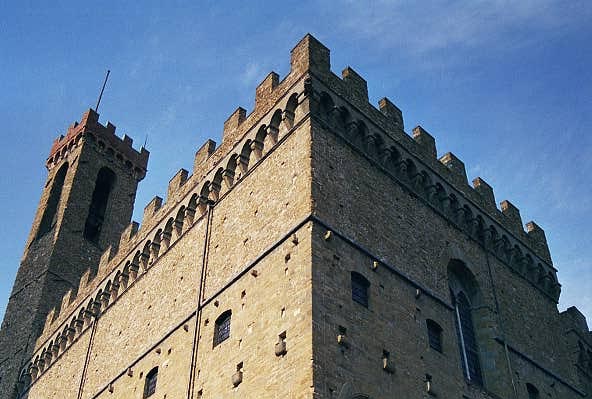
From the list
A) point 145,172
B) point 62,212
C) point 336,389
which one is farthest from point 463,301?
point 145,172

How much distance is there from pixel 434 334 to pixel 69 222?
17653mm

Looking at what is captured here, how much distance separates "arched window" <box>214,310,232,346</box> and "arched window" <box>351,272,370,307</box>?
8.47 ft

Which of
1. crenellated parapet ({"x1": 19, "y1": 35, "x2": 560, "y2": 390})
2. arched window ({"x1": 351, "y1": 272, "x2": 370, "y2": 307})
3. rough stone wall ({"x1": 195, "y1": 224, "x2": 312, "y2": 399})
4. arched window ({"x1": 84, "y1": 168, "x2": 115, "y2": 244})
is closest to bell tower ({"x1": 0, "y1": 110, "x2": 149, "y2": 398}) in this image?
arched window ({"x1": 84, "y1": 168, "x2": 115, "y2": 244})

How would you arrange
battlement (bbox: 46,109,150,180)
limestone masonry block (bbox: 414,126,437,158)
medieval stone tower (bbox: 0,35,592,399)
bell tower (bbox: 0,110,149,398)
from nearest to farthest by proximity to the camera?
medieval stone tower (bbox: 0,35,592,399), limestone masonry block (bbox: 414,126,437,158), bell tower (bbox: 0,110,149,398), battlement (bbox: 46,109,150,180)

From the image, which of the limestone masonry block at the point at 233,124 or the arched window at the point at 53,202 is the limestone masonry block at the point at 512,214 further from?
the arched window at the point at 53,202

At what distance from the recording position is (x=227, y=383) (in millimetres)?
12375

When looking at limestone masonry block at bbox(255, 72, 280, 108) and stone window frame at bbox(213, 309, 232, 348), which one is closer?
stone window frame at bbox(213, 309, 232, 348)

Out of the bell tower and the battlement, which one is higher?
the battlement

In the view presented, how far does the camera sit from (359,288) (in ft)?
41.5

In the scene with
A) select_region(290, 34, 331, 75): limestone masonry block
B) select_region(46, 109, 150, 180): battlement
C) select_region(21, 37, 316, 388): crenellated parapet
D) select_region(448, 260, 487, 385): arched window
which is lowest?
select_region(448, 260, 487, 385): arched window

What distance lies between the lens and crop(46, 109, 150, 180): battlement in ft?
102

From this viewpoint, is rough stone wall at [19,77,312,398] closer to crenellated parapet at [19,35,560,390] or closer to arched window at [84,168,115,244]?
crenellated parapet at [19,35,560,390]

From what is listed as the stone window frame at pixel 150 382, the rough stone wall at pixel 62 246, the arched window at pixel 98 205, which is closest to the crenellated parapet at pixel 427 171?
the stone window frame at pixel 150 382

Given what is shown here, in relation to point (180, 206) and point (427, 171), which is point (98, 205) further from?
point (427, 171)
